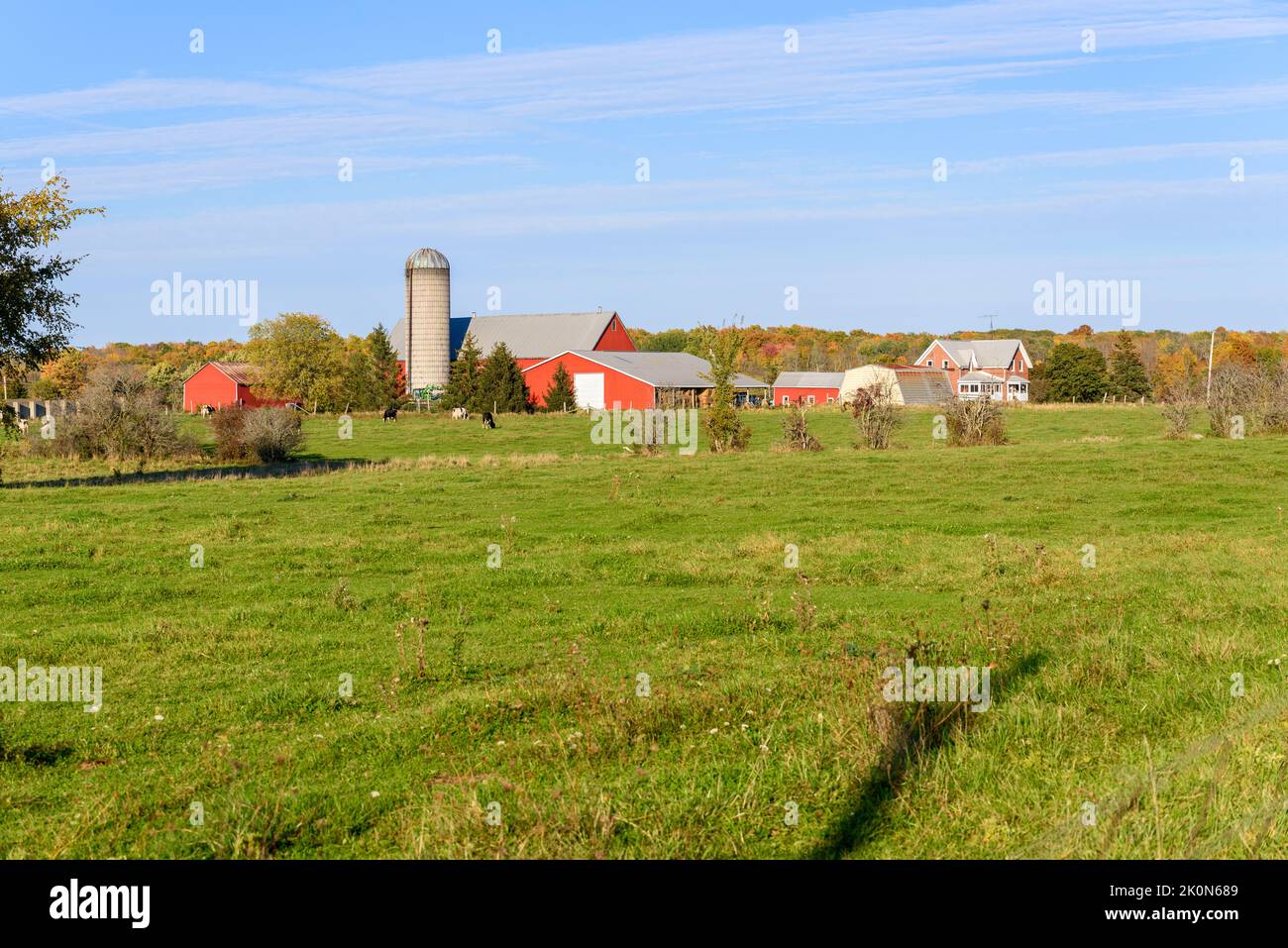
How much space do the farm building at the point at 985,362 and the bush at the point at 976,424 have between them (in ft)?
249

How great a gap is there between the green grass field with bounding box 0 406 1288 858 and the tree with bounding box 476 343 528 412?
2328 inches

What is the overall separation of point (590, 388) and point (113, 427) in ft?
171

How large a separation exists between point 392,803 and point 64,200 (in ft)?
94.6

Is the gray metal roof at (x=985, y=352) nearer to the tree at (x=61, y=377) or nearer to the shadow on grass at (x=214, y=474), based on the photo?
the tree at (x=61, y=377)

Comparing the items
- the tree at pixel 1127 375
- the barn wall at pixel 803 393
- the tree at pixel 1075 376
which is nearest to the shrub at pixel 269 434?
the barn wall at pixel 803 393

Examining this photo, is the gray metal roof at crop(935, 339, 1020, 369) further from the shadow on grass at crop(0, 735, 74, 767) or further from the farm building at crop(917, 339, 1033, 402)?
the shadow on grass at crop(0, 735, 74, 767)

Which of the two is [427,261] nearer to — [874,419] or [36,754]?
[874,419]

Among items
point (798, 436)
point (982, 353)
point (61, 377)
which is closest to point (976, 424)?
point (798, 436)

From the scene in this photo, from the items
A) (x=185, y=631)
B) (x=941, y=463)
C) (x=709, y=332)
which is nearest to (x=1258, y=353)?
(x=709, y=332)

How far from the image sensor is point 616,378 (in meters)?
91.3

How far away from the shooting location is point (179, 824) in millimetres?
6680

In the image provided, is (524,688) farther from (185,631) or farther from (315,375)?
(315,375)

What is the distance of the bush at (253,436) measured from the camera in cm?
4419
